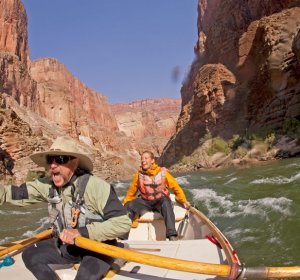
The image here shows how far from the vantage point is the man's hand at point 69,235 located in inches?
104

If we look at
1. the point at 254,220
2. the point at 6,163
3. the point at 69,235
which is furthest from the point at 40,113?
the point at 69,235

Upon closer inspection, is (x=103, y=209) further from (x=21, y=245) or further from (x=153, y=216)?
(x=153, y=216)

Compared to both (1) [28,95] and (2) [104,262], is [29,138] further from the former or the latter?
(1) [28,95]

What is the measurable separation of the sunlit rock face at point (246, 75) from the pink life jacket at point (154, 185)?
856 inches

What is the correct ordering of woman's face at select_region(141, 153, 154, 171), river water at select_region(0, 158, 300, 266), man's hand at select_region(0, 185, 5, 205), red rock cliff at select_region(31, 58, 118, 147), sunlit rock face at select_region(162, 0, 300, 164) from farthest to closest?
red rock cliff at select_region(31, 58, 118, 147) → sunlit rock face at select_region(162, 0, 300, 164) → woman's face at select_region(141, 153, 154, 171) → river water at select_region(0, 158, 300, 266) → man's hand at select_region(0, 185, 5, 205)

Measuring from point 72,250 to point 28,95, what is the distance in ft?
212

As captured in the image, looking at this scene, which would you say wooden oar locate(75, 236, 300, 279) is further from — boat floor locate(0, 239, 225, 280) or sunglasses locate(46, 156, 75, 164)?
sunglasses locate(46, 156, 75, 164)

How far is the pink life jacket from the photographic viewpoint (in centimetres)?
580

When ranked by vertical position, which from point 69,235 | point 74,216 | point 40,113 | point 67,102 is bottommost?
point 69,235

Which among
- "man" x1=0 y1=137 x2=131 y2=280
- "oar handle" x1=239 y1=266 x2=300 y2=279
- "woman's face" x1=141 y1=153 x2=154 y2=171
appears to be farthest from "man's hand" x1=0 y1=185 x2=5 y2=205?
"woman's face" x1=141 y1=153 x2=154 y2=171

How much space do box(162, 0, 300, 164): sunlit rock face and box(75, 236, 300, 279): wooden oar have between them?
24.3 meters

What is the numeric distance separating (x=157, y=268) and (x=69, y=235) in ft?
3.67

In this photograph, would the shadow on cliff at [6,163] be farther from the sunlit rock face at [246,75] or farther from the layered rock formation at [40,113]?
the sunlit rock face at [246,75]

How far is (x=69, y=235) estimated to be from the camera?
105 inches
